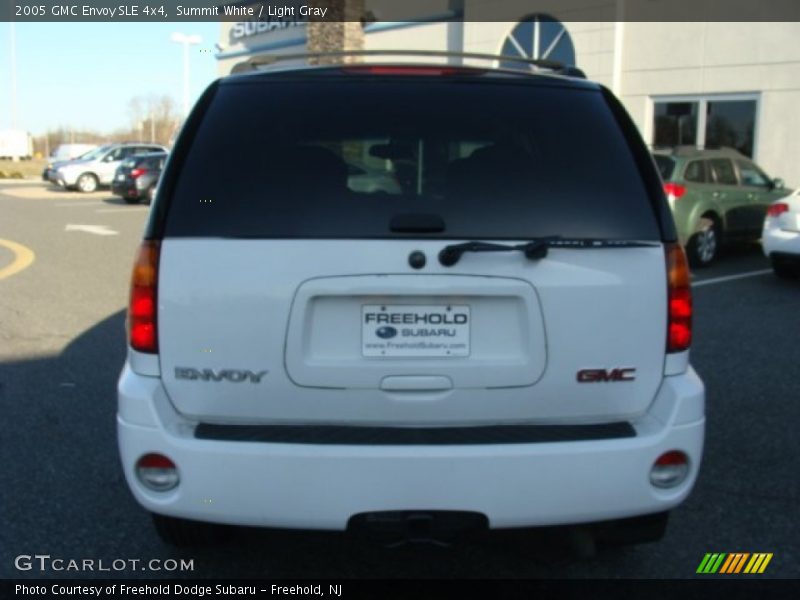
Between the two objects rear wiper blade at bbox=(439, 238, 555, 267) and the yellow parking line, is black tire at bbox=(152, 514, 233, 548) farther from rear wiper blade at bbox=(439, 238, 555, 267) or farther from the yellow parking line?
the yellow parking line

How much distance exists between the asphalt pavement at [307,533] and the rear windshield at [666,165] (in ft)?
9.57

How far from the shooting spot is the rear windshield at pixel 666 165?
10820mm

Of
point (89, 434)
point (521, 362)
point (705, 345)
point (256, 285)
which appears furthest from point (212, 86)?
point (705, 345)

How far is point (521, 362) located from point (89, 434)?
3.00 m

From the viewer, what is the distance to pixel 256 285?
260cm

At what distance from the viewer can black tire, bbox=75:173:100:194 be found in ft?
96.9

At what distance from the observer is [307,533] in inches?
117

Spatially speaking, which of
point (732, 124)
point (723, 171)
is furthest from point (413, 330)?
point (732, 124)

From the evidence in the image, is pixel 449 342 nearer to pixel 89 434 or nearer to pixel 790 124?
pixel 89 434

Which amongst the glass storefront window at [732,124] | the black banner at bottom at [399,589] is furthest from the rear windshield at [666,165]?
the black banner at bottom at [399,589]

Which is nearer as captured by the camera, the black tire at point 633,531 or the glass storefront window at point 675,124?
the black tire at point 633,531

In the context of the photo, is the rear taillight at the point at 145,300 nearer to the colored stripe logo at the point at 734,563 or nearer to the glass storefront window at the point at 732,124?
the colored stripe logo at the point at 734,563

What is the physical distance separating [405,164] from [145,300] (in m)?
1.02

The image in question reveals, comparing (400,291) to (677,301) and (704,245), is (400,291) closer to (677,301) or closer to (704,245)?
(677,301)
